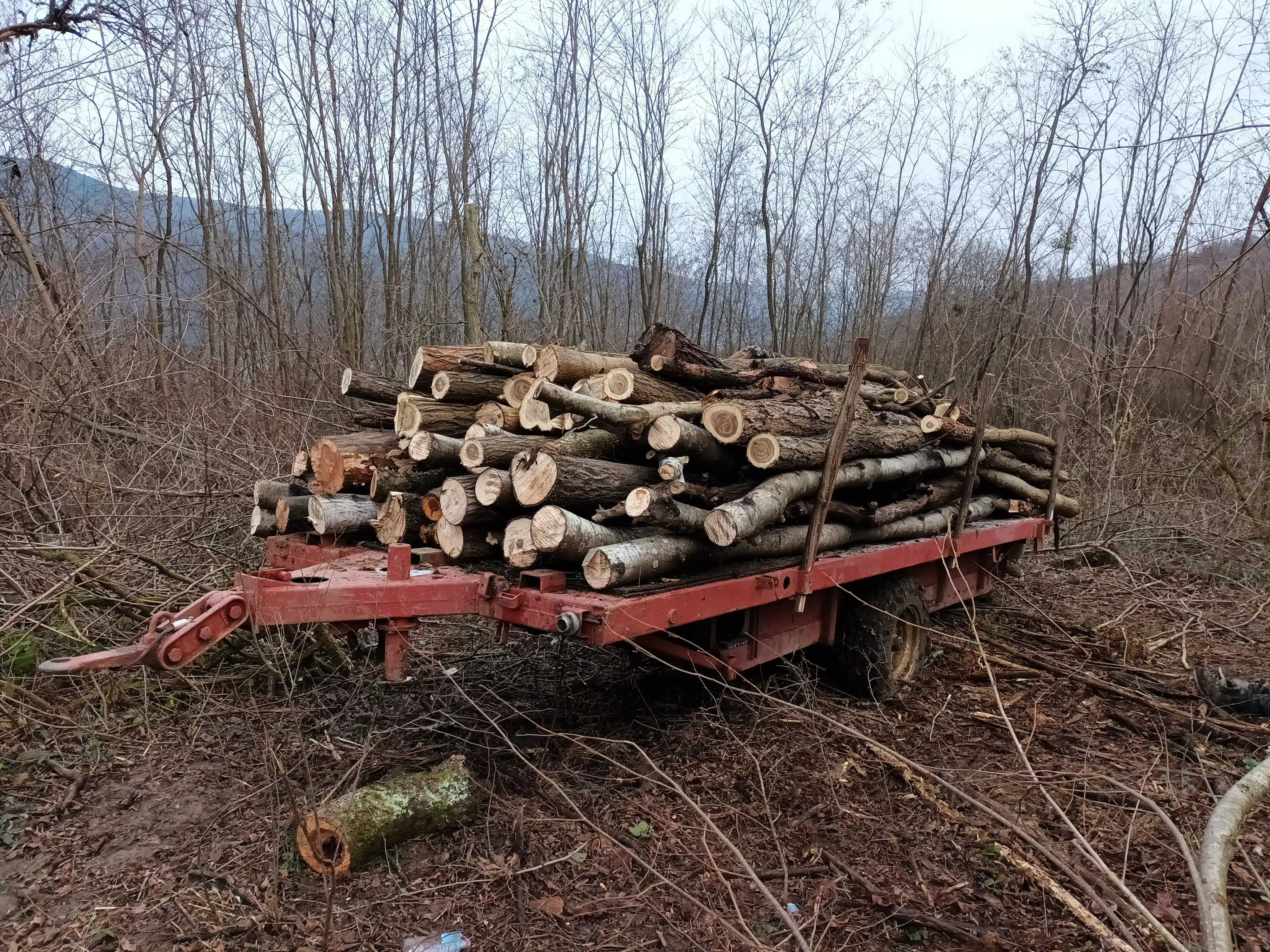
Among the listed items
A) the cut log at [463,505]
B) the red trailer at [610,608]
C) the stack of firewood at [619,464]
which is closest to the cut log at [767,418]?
the stack of firewood at [619,464]

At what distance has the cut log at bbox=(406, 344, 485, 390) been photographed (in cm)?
551

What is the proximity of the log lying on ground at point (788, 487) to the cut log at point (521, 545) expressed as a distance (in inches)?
33.6

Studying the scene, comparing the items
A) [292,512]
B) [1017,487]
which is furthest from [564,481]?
[1017,487]

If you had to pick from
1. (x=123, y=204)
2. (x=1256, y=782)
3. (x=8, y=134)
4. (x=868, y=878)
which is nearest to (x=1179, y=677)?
(x=868, y=878)

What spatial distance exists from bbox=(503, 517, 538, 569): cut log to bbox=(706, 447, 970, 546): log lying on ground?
2.80 ft

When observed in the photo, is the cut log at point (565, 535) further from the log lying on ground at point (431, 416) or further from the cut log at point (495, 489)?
the log lying on ground at point (431, 416)

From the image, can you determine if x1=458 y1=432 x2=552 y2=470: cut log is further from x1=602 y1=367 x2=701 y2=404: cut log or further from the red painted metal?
x1=602 y1=367 x2=701 y2=404: cut log

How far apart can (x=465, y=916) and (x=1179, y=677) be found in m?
5.26

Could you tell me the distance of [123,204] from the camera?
13.6 meters

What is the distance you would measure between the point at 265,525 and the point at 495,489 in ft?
5.68

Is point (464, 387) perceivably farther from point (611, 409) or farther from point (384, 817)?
point (384, 817)

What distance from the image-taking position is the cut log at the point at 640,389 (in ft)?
16.5

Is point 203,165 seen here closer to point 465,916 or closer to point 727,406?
point 727,406

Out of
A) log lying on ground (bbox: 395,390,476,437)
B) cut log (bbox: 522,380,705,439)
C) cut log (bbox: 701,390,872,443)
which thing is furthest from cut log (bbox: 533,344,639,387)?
cut log (bbox: 701,390,872,443)
